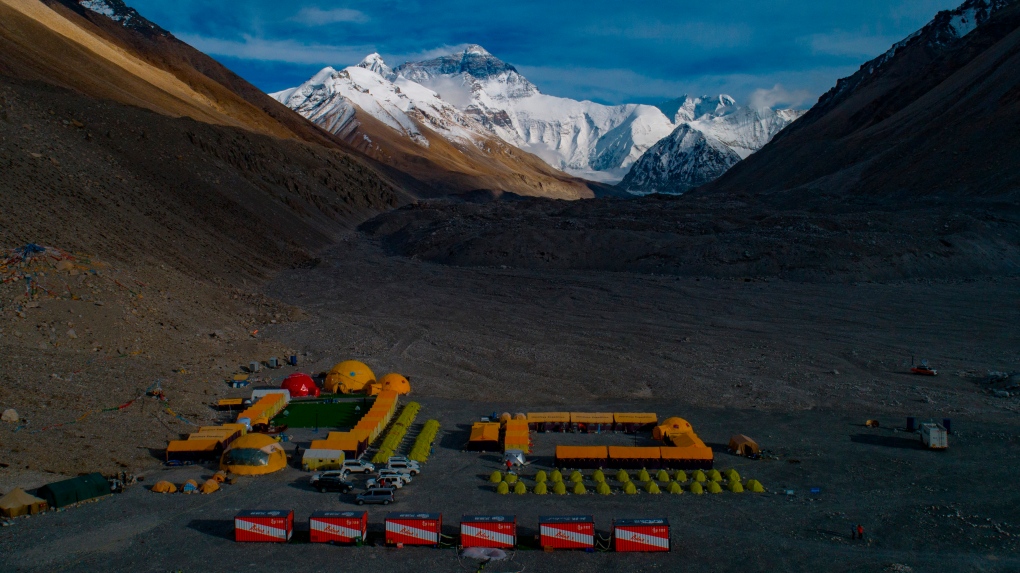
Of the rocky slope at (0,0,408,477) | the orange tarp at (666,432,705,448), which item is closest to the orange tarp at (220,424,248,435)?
the rocky slope at (0,0,408,477)

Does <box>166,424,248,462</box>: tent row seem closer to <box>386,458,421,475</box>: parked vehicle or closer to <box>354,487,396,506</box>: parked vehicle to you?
<box>386,458,421,475</box>: parked vehicle

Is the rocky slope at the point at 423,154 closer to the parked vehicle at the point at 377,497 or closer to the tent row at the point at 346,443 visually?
the tent row at the point at 346,443

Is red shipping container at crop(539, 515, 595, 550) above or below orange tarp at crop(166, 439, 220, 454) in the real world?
below

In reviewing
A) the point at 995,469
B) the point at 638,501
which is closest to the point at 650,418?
the point at 638,501

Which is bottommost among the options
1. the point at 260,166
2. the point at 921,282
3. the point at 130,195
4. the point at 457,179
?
the point at 921,282

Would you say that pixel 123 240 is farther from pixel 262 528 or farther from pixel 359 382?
pixel 262 528

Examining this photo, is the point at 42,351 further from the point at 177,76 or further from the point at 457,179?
the point at 457,179

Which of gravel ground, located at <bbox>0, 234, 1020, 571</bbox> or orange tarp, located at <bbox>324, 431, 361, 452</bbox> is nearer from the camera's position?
gravel ground, located at <bbox>0, 234, 1020, 571</bbox>
